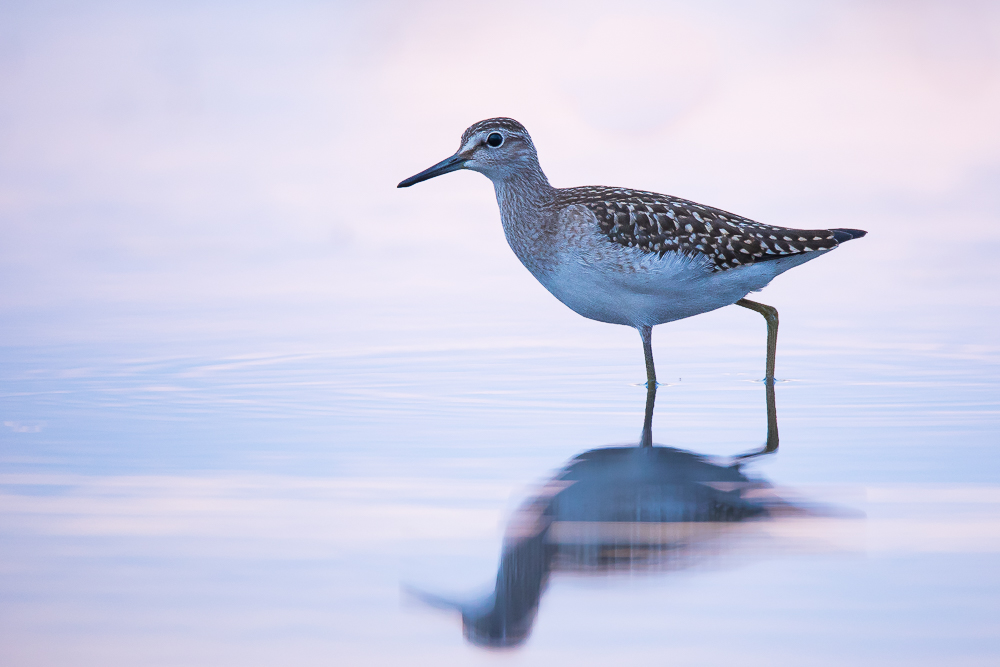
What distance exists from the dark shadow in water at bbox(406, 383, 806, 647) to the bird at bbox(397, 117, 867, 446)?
223cm

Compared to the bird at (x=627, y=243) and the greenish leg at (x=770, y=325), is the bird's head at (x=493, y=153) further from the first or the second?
the greenish leg at (x=770, y=325)

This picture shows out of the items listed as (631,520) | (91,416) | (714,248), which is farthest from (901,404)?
(91,416)

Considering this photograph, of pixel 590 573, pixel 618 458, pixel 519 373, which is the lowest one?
pixel 590 573

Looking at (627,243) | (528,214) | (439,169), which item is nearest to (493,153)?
(439,169)

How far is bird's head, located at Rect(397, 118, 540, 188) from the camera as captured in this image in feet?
31.4

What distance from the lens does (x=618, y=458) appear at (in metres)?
6.54

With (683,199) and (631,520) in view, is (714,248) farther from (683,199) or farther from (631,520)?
(631,520)

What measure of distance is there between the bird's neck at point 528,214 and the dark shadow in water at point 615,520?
2.77 meters

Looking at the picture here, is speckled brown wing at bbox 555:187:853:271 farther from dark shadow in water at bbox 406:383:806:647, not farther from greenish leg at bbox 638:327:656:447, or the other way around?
dark shadow in water at bbox 406:383:806:647

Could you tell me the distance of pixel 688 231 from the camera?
9008 mm

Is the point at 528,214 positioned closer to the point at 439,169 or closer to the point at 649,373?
the point at 439,169

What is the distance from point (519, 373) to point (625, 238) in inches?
61.2

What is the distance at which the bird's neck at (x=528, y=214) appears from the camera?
9.10 meters

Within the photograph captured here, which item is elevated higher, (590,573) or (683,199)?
(683,199)
